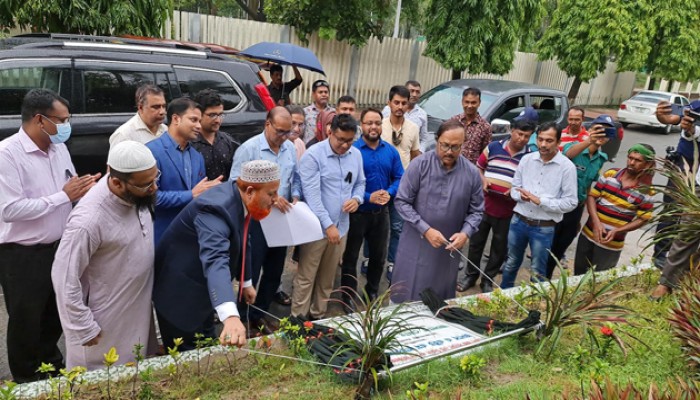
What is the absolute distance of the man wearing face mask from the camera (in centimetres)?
318

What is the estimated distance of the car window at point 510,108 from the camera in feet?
29.7

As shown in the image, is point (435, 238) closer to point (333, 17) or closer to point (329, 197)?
point (329, 197)

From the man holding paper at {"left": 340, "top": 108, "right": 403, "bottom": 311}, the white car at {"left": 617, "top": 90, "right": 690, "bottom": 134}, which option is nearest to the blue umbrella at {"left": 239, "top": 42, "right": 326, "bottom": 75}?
the man holding paper at {"left": 340, "top": 108, "right": 403, "bottom": 311}

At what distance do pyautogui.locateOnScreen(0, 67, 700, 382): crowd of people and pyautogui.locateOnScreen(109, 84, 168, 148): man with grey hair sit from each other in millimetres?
13

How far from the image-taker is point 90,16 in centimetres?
734

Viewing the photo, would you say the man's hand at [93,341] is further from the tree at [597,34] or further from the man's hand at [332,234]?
the tree at [597,34]

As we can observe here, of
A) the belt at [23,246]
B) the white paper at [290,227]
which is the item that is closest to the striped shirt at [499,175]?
the white paper at [290,227]

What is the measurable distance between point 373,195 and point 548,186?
1.65 metres

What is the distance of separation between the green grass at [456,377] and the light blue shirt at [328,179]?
160 centimetres

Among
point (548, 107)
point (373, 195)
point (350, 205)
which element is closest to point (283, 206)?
point (350, 205)

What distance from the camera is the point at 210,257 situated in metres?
2.71

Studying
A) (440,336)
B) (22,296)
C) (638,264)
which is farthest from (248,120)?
(638,264)

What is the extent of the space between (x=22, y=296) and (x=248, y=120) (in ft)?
10.1

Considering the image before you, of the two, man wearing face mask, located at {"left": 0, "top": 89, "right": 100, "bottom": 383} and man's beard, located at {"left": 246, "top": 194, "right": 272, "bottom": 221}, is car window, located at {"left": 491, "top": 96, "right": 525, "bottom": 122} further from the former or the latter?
man wearing face mask, located at {"left": 0, "top": 89, "right": 100, "bottom": 383}
